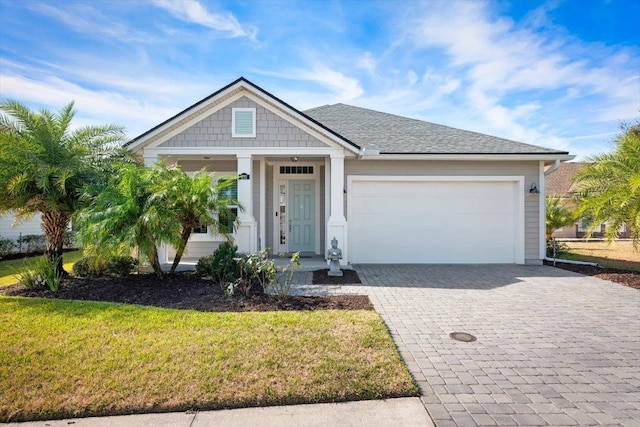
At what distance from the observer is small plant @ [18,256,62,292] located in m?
6.38

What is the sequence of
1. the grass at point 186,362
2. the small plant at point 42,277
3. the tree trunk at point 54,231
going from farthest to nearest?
the tree trunk at point 54,231 → the small plant at point 42,277 → the grass at point 186,362

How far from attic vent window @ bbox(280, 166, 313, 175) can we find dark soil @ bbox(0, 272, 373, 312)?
194 inches

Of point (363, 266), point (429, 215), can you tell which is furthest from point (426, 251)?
point (363, 266)

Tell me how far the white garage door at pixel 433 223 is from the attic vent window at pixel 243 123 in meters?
3.71

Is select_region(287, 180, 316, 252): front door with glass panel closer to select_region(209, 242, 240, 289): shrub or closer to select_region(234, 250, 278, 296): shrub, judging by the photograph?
select_region(209, 242, 240, 289): shrub

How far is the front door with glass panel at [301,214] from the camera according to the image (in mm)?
11078

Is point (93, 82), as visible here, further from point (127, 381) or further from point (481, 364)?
point (481, 364)

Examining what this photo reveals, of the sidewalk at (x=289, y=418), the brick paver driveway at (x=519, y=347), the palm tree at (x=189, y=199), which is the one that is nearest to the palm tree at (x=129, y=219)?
the palm tree at (x=189, y=199)

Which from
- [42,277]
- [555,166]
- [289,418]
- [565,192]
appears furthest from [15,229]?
[565,192]

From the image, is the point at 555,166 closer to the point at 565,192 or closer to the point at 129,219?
the point at 129,219

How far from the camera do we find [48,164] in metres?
6.86

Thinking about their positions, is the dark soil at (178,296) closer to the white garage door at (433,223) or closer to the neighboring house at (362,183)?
the neighboring house at (362,183)

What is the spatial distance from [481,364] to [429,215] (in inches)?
276

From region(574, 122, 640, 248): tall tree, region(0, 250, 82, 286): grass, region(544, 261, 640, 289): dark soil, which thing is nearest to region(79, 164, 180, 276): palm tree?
region(0, 250, 82, 286): grass
